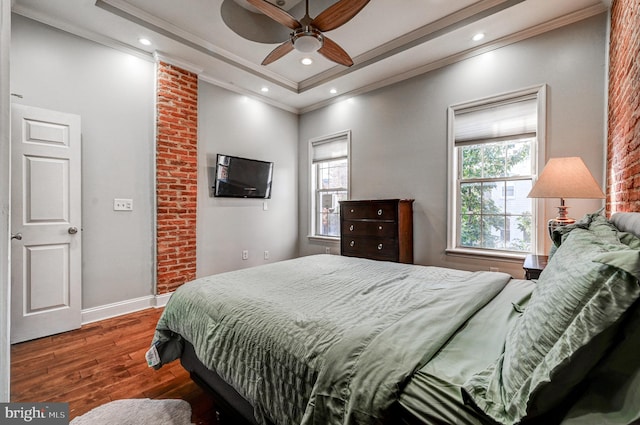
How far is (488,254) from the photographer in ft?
9.90

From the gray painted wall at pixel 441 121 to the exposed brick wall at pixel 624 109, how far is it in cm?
22

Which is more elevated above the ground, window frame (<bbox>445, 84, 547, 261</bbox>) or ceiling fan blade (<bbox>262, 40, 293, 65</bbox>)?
ceiling fan blade (<bbox>262, 40, 293, 65</bbox>)

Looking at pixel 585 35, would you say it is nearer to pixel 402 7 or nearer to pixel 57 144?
pixel 402 7

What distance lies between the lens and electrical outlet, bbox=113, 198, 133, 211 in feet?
9.90

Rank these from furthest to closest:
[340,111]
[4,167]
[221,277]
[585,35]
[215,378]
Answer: [340,111], [585,35], [221,277], [215,378], [4,167]

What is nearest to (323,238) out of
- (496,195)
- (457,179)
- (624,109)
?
(457,179)

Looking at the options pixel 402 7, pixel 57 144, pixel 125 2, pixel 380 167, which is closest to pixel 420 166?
pixel 380 167

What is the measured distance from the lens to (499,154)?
3.07 metres

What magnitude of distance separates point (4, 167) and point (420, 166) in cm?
356

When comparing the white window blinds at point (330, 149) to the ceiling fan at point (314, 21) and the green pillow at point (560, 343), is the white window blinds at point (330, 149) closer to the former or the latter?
the ceiling fan at point (314, 21)

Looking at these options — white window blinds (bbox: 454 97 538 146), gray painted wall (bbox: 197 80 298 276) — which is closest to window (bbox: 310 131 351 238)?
gray painted wall (bbox: 197 80 298 276)
